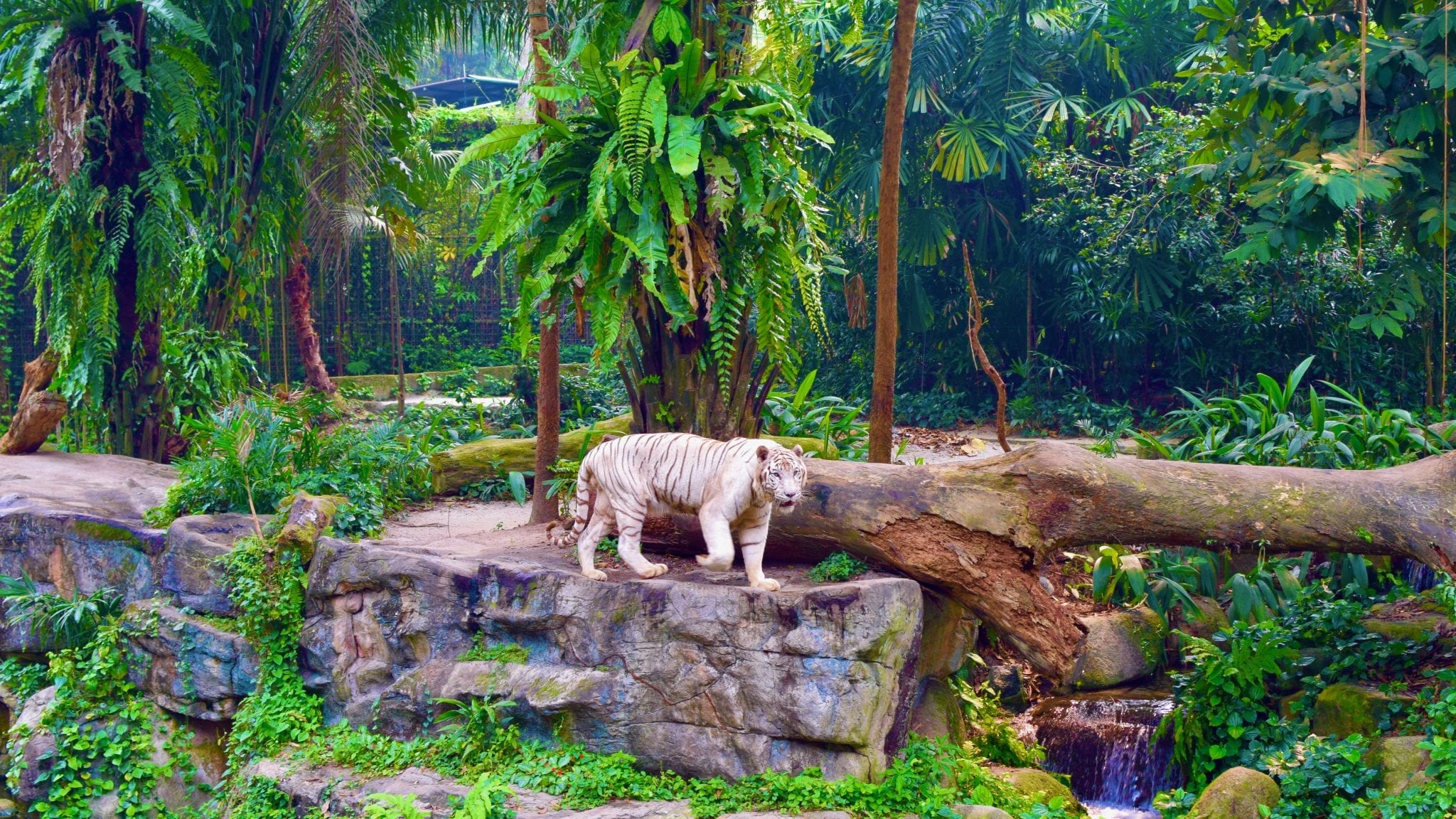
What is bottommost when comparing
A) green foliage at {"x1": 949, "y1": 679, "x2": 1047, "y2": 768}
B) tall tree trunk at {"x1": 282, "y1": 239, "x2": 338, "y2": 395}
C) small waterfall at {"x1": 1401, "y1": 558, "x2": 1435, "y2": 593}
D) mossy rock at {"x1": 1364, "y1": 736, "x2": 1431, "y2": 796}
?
green foliage at {"x1": 949, "y1": 679, "x2": 1047, "y2": 768}

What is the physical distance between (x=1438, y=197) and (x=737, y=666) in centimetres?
433

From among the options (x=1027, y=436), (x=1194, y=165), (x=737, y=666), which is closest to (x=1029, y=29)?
(x=1027, y=436)

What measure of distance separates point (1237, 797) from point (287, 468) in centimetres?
615

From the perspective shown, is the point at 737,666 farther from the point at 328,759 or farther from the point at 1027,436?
the point at 1027,436

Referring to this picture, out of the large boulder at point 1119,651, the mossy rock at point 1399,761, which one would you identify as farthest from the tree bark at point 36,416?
the mossy rock at point 1399,761

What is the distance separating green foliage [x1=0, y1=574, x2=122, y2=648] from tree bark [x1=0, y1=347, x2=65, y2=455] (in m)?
2.32

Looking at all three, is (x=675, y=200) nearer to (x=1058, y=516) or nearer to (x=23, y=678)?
(x=1058, y=516)

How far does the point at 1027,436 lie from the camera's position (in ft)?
44.3

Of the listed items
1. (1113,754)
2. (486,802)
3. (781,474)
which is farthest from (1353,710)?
(486,802)

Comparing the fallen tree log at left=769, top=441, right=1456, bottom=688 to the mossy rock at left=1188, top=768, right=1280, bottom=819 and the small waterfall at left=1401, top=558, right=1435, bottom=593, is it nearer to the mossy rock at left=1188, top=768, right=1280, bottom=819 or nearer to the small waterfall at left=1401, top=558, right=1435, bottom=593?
the mossy rock at left=1188, top=768, right=1280, bottom=819

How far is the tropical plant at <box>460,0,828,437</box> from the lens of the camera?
19.5ft

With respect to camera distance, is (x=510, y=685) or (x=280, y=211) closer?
(x=510, y=685)

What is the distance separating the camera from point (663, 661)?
17.8 ft

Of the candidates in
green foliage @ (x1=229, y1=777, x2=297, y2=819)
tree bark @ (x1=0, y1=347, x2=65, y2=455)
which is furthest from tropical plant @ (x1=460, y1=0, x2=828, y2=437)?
tree bark @ (x1=0, y1=347, x2=65, y2=455)
